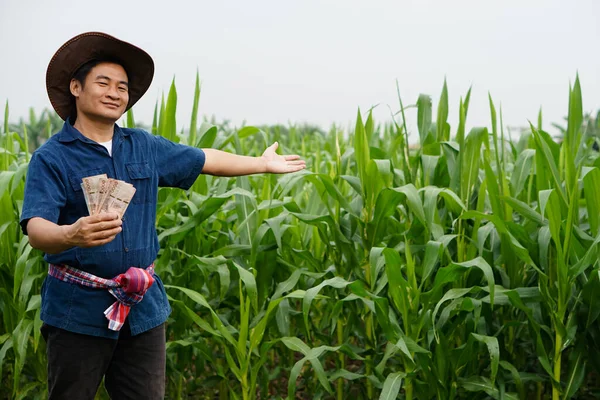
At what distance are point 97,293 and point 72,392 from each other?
0.99 ft

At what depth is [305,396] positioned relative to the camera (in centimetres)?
378

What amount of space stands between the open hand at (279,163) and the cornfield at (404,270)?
0.83ft

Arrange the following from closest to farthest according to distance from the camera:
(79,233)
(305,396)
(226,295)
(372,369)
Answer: (79,233) → (372,369) → (226,295) → (305,396)

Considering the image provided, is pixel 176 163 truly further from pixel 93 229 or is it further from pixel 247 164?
pixel 93 229

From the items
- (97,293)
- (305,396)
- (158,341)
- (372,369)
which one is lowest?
(305,396)

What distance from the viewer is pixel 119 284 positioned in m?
2.05

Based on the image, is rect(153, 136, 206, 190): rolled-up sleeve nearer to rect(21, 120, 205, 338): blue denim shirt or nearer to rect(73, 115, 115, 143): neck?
rect(21, 120, 205, 338): blue denim shirt

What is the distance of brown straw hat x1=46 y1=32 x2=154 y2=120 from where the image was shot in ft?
6.90

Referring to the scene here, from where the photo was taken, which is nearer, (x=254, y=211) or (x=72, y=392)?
(x=72, y=392)

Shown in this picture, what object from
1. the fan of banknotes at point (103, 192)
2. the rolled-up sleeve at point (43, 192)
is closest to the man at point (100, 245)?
the rolled-up sleeve at point (43, 192)

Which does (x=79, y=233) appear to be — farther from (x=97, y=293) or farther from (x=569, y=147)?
(x=569, y=147)

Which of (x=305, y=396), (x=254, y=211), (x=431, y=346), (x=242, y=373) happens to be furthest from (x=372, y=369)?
(x=305, y=396)

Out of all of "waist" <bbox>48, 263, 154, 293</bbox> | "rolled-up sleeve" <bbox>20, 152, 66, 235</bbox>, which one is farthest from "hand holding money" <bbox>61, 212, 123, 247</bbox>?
"waist" <bbox>48, 263, 154, 293</bbox>

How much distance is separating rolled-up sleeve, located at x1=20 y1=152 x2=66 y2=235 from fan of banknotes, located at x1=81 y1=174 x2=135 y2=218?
0.17m
